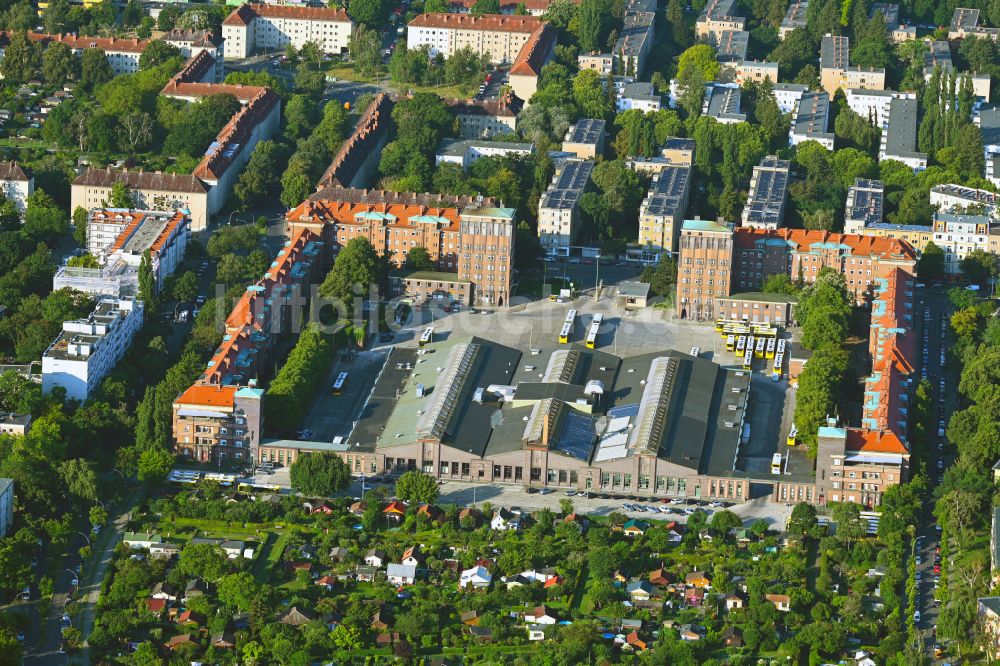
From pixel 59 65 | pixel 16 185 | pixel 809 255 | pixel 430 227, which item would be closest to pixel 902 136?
pixel 809 255

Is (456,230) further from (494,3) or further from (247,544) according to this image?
(494,3)

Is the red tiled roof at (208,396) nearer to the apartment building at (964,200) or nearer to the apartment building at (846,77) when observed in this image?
the apartment building at (964,200)

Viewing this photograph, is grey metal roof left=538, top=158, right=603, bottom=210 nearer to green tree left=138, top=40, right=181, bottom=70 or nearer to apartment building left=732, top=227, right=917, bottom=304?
apartment building left=732, top=227, right=917, bottom=304

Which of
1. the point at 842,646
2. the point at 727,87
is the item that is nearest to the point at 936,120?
the point at 727,87

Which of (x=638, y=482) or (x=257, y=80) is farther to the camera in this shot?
(x=257, y=80)

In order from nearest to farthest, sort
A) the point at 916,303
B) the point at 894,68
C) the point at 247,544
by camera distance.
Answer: the point at 247,544, the point at 916,303, the point at 894,68

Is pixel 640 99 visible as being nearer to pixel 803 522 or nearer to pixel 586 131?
pixel 586 131

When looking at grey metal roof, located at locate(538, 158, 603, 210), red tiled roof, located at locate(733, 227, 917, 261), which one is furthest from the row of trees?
grey metal roof, located at locate(538, 158, 603, 210)
